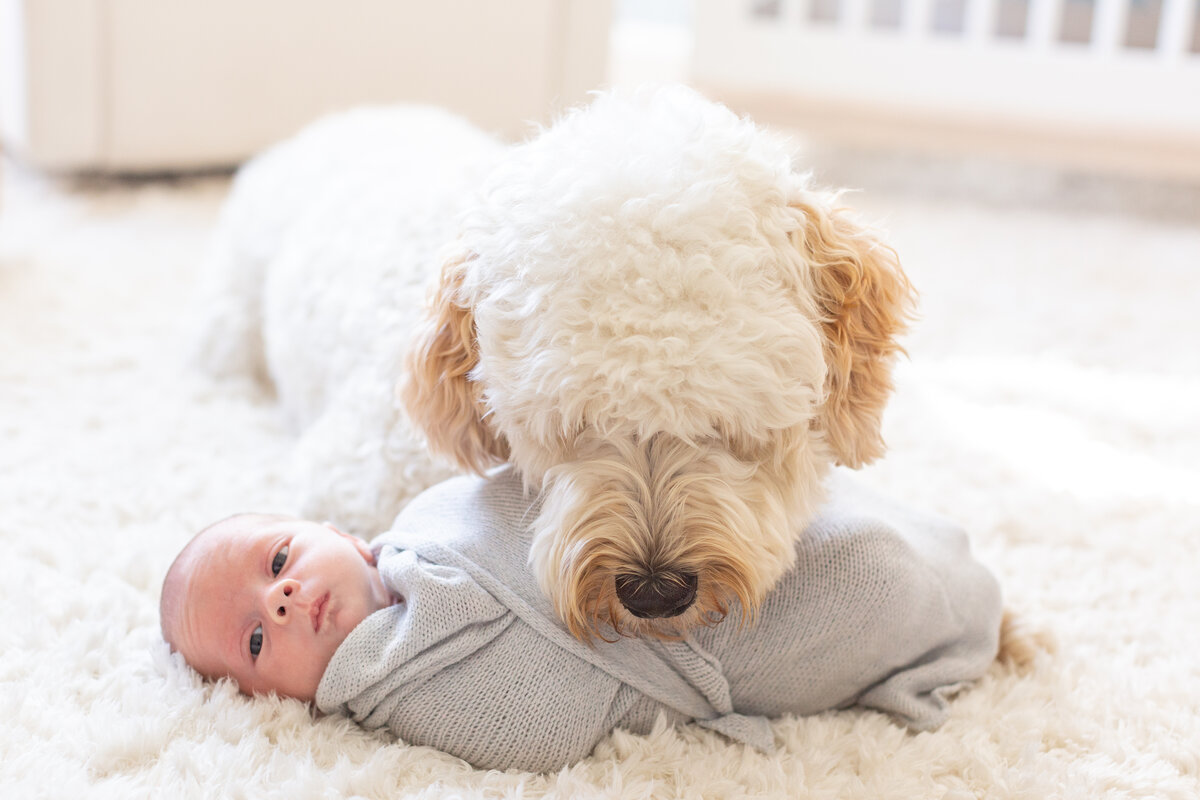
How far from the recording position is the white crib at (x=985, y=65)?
3.66 metres

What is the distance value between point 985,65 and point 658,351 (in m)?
3.10

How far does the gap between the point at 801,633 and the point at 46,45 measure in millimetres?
2842

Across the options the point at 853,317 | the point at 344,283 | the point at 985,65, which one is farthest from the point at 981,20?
the point at 853,317

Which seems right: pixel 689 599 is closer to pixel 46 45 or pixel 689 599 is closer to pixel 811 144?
pixel 46 45

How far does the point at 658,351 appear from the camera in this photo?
109 centimetres

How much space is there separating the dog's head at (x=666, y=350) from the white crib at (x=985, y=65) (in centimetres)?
278

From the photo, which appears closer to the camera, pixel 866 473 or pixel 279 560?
pixel 279 560

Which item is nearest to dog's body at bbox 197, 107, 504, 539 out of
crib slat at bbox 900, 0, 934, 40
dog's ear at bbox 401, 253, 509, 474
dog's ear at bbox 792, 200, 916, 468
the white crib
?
Answer: dog's ear at bbox 401, 253, 509, 474

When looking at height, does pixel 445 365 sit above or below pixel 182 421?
above

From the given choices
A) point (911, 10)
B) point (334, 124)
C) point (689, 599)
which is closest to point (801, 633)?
point (689, 599)

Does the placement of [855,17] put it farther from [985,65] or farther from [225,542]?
[225,542]

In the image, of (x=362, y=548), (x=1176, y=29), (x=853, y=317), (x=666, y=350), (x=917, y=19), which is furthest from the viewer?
(x=917, y=19)

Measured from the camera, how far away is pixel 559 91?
3973 mm

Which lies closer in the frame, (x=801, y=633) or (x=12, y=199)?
(x=801, y=633)
